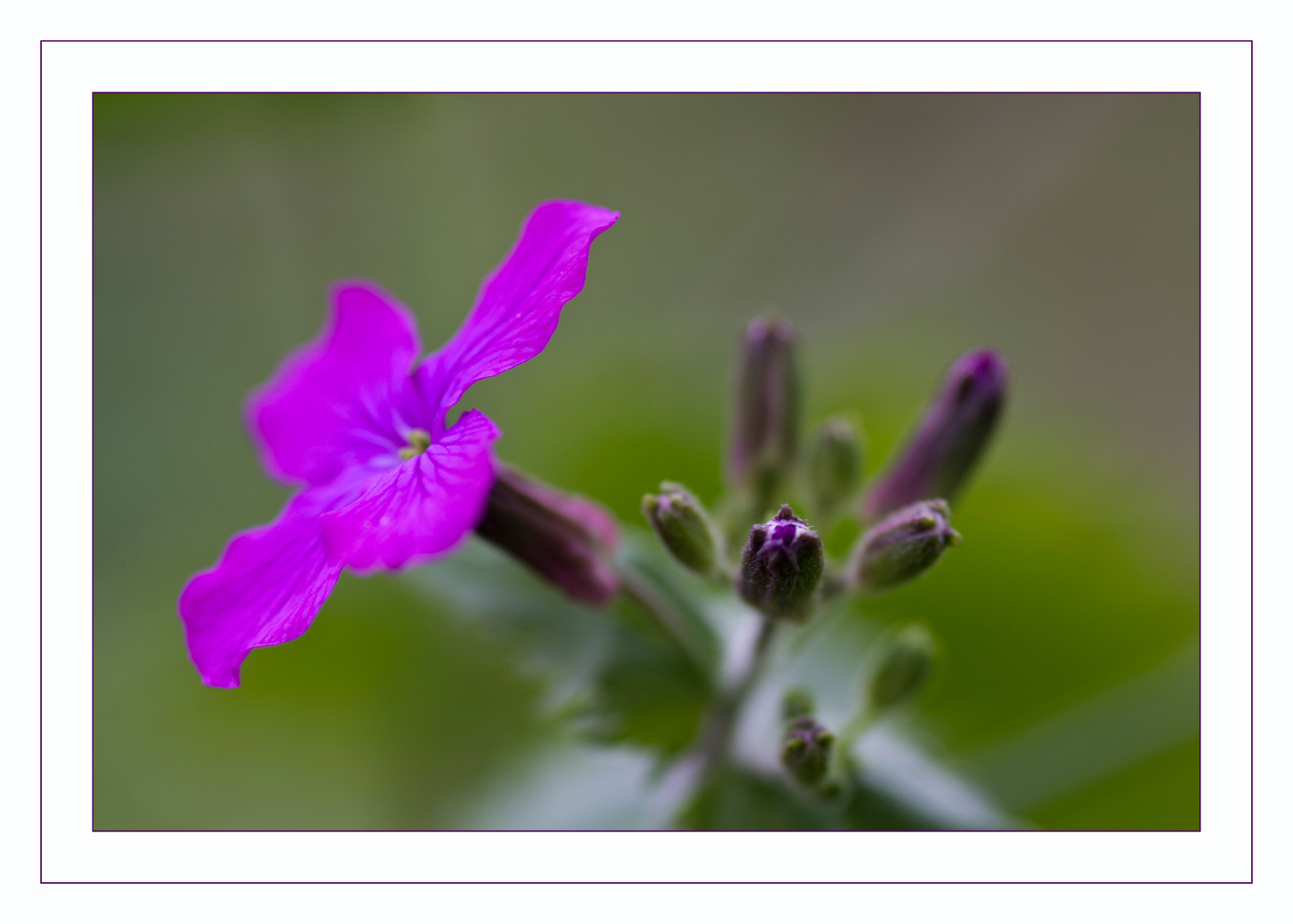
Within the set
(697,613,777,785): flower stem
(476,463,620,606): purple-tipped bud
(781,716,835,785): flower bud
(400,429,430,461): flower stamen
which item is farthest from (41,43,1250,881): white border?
(400,429,430,461): flower stamen

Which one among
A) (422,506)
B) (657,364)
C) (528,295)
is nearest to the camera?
(422,506)

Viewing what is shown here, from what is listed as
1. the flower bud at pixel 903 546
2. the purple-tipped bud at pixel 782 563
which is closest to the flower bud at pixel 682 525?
the purple-tipped bud at pixel 782 563

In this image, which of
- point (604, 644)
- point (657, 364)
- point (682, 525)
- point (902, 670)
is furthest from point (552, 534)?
point (657, 364)

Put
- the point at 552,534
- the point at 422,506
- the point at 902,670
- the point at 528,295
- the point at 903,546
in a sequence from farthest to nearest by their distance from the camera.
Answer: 1. the point at 902,670
2. the point at 552,534
3. the point at 903,546
4. the point at 528,295
5. the point at 422,506
